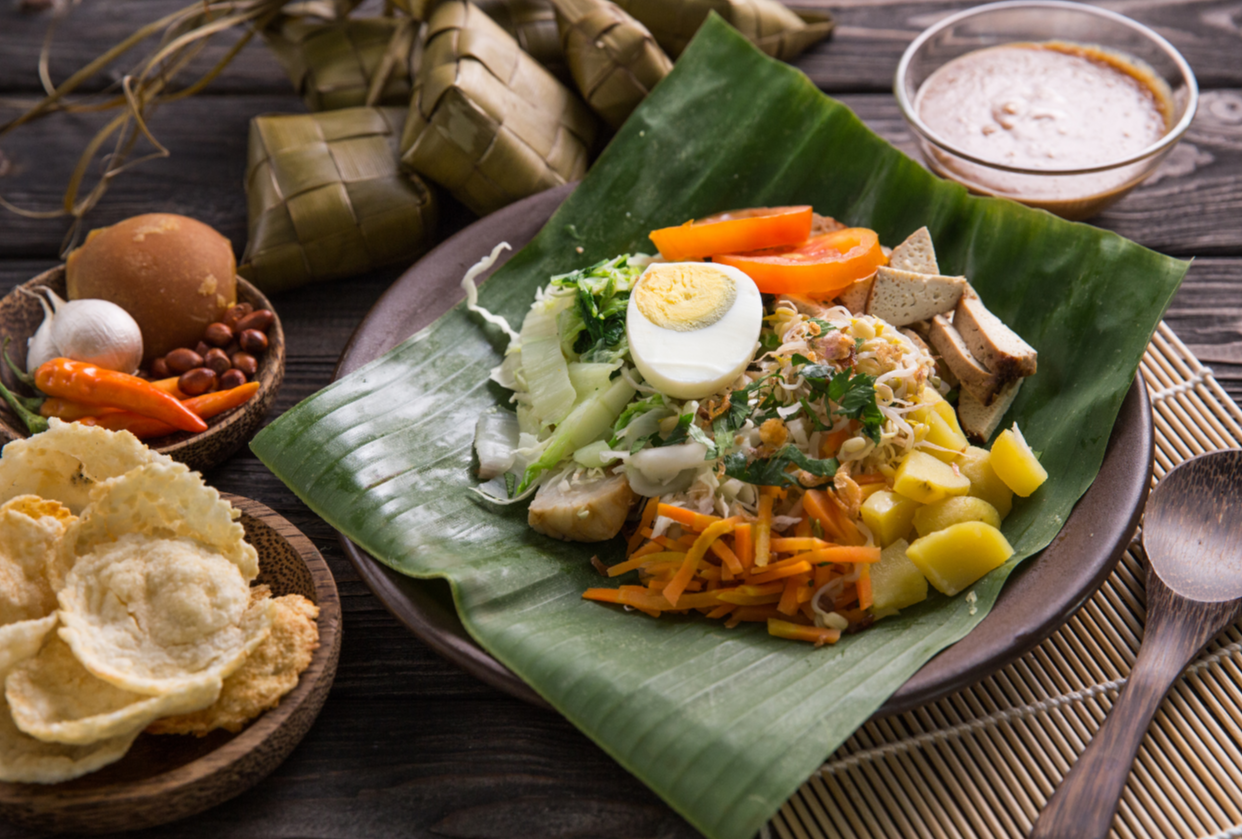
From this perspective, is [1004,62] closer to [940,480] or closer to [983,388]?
[983,388]

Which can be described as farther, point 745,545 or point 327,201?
point 327,201

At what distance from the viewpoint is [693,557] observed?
8.49 feet

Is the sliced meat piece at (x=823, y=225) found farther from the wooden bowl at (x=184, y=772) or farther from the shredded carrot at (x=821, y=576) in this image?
the wooden bowl at (x=184, y=772)

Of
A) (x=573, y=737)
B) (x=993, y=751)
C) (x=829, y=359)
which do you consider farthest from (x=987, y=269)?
(x=573, y=737)

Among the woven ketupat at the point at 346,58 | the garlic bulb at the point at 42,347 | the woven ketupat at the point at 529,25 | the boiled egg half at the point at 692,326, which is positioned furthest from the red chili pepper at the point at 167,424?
the woven ketupat at the point at 529,25

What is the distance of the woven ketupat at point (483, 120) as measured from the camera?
151 inches


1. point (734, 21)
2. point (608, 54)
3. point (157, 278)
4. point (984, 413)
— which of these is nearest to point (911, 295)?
point (984, 413)

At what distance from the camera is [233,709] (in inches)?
90.0

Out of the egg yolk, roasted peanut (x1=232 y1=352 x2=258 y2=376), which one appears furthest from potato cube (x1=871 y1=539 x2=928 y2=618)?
roasted peanut (x1=232 y1=352 x2=258 y2=376)

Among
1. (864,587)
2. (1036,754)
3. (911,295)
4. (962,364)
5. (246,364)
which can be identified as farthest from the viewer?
(246,364)

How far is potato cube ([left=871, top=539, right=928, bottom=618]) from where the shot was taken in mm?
2539

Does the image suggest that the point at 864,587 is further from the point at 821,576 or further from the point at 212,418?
the point at 212,418

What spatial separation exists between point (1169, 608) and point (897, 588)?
29.9 inches

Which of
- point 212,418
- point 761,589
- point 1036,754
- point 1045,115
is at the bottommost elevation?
point 1036,754
